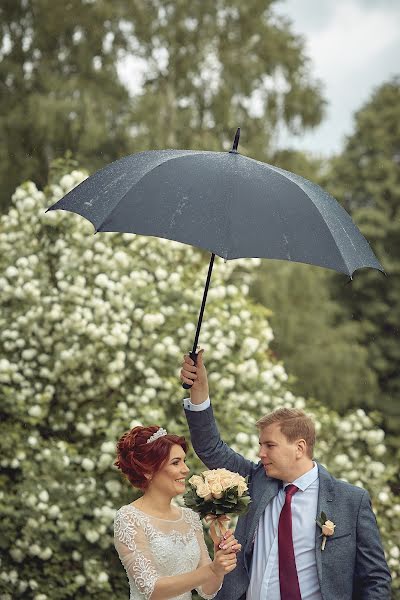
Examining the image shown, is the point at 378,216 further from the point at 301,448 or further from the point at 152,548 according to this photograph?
the point at 152,548

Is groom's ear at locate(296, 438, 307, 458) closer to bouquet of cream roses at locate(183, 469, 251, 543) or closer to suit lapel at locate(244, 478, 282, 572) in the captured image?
suit lapel at locate(244, 478, 282, 572)

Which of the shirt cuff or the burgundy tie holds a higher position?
the shirt cuff

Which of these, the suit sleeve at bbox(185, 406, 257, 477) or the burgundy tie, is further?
the suit sleeve at bbox(185, 406, 257, 477)

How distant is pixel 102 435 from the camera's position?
5.82m

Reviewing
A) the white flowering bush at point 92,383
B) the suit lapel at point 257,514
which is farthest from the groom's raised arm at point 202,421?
the white flowering bush at point 92,383

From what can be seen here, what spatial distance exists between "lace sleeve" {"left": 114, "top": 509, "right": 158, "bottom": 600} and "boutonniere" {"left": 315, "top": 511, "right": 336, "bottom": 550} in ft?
1.66

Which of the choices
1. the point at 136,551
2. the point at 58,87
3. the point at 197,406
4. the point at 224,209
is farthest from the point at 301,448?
the point at 58,87

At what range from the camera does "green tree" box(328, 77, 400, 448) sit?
15.4 metres

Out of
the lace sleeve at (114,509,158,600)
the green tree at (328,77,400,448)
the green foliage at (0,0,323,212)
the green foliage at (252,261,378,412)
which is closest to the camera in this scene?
the lace sleeve at (114,509,158,600)

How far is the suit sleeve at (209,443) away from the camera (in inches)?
119

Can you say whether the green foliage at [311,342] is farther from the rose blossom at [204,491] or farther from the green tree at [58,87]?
the rose blossom at [204,491]

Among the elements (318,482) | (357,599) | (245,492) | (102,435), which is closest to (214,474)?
(245,492)

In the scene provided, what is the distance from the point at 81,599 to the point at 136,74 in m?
9.03

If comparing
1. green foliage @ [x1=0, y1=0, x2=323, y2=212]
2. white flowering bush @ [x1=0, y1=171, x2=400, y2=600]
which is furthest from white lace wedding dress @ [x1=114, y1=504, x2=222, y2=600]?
green foliage @ [x1=0, y1=0, x2=323, y2=212]
